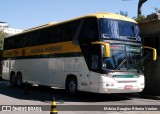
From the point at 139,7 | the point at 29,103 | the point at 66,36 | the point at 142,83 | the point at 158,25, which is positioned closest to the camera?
the point at 29,103

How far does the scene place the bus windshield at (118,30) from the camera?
14.8 meters

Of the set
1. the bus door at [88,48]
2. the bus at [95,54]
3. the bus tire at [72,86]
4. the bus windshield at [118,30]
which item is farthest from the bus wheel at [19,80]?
the bus windshield at [118,30]

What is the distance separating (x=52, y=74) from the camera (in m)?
19.1

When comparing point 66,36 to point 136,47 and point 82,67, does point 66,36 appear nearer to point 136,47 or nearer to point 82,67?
point 82,67

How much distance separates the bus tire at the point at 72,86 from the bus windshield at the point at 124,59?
8.71 feet

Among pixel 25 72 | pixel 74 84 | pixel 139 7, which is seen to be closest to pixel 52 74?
pixel 74 84

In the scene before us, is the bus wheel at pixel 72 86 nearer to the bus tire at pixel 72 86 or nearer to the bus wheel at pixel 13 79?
the bus tire at pixel 72 86

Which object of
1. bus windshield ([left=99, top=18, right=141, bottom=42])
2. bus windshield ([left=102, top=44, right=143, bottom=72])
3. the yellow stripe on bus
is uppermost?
bus windshield ([left=99, top=18, right=141, bottom=42])

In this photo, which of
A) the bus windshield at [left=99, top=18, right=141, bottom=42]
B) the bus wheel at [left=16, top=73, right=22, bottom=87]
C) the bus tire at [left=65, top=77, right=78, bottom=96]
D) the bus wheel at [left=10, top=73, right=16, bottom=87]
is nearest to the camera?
the bus windshield at [left=99, top=18, right=141, bottom=42]

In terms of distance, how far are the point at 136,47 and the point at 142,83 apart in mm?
1798

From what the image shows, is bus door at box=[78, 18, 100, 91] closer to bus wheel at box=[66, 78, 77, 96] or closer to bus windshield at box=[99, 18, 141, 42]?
bus windshield at box=[99, 18, 141, 42]

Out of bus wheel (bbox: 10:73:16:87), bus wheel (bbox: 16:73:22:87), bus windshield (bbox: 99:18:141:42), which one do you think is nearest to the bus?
bus windshield (bbox: 99:18:141:42)

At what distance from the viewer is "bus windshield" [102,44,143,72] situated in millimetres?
14602

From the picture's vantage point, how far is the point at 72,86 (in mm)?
16688
